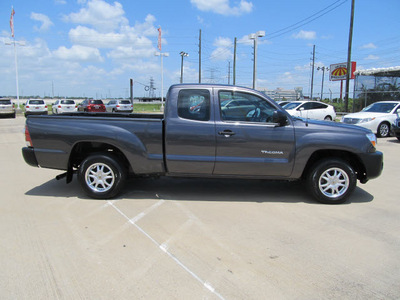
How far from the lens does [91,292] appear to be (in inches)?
107

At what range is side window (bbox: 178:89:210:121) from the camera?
493 cm

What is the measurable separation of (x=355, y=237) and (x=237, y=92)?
8.69 feet

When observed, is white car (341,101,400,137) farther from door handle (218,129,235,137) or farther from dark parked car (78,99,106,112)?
dark parked car (78,99,106,112)

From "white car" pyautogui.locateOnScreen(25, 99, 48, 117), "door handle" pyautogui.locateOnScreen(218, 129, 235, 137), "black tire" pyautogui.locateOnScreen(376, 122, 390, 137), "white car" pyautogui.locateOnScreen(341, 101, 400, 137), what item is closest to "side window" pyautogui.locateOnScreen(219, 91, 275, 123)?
"door handle" pyautogui.locateOnScreen(218, 129, 235, 137)

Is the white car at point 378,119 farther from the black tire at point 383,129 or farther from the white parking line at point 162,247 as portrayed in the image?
the white parking line at point 162,247

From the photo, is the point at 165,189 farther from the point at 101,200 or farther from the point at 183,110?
the point at 183,110

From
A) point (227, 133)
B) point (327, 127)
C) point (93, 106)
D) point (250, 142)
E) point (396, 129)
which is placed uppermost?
point (93, 106)

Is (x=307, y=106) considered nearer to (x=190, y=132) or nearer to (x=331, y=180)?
(x=331, y=180)

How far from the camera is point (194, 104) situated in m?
4.98

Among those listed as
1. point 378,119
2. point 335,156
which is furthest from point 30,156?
point 378,119

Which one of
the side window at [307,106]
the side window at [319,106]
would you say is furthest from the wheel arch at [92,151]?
the side window at [319,106]

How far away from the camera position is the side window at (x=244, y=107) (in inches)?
195

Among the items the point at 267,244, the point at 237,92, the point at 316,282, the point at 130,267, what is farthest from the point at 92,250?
the point at 237,92

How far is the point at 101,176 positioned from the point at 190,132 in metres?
1.62
